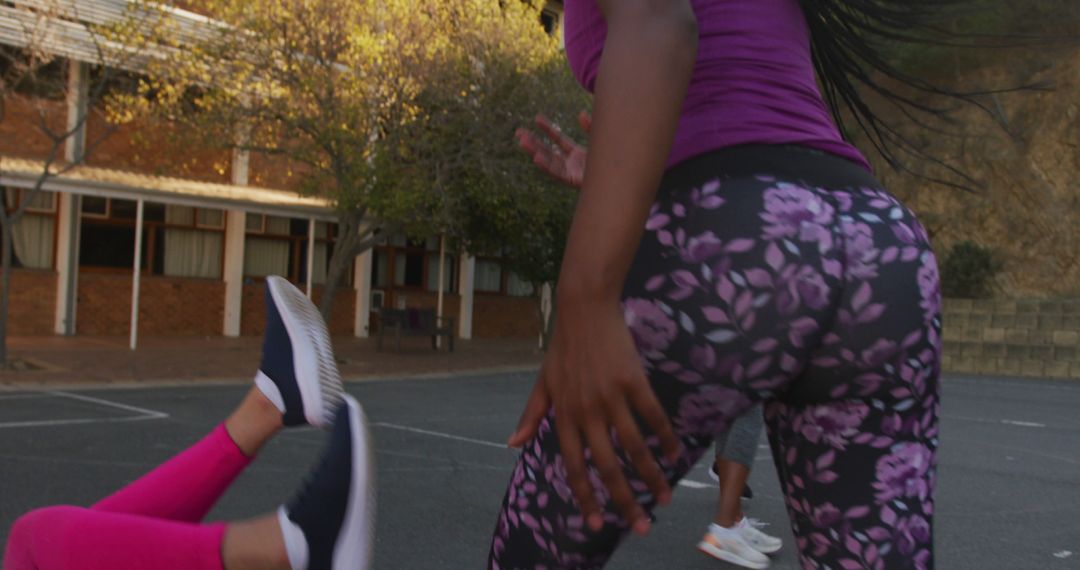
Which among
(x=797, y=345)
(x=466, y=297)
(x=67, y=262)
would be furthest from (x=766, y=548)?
(x=466, y=297)

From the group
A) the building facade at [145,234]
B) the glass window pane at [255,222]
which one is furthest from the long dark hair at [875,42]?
the glass window pane at [255,222]

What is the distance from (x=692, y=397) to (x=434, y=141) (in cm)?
1368

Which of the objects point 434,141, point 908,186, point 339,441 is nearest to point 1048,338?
point 908,186

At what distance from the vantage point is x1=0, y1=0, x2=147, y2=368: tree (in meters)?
12.2

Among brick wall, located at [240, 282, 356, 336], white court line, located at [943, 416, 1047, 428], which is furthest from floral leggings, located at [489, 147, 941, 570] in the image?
brick wall, located at [240, 282, 356, 336]

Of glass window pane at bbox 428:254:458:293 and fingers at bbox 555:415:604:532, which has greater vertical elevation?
fingers at bbox 555:415:604:532

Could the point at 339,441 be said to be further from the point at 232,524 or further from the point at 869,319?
the point at 869,319

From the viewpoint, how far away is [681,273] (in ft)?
3.90

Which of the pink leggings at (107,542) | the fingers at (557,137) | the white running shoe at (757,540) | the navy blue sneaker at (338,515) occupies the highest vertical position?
the fingers at (557,137)

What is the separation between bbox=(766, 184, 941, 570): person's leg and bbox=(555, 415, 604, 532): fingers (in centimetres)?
30

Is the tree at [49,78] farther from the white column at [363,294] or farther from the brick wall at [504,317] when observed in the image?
the brick wall at [504,317]

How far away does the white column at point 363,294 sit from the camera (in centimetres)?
2325

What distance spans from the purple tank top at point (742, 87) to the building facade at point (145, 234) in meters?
15.2

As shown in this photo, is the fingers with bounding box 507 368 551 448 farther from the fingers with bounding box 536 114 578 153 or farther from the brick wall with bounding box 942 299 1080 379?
the brick wall with bounding box 942 299 1080 379
